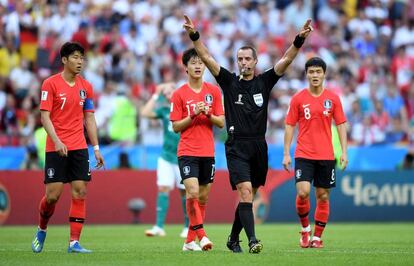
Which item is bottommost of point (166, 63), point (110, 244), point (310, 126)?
point (110, 244)

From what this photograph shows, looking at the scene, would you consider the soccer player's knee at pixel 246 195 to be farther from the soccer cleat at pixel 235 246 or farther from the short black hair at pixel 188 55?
the short black hair at pixel 188 55

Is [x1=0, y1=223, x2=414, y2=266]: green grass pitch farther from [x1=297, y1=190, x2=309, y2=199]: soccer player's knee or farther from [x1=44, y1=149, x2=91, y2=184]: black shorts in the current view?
[x1=44, y1=149, x2=91, y2=184]: black shorts

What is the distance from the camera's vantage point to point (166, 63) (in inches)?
1060

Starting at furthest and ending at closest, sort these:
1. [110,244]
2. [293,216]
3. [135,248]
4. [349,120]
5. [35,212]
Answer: [349,120], [293,216], [35,212], [110,244], [135,248]

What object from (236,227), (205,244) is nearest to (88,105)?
(205,244)

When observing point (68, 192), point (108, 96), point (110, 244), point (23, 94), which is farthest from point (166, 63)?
point (110, 244)

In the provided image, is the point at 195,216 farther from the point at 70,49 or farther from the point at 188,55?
the point at 70,49

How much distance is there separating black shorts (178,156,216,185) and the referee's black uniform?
2.39 feet

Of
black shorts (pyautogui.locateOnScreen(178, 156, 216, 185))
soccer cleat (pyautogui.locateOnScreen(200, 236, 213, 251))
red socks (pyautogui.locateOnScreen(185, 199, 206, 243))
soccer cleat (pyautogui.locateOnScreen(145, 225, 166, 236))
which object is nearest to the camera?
soccer cleat (pyautogui.locateOnScreen(200, 236, 213, 251))

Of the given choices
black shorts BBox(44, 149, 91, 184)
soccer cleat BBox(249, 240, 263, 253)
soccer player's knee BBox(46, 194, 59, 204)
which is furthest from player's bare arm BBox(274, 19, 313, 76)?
soccer player's knee BBox(46, 194, 59, 204)

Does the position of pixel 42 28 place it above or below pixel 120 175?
above

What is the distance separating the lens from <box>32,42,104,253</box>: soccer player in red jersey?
13148 millimetres

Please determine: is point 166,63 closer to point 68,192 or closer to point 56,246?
point 68,192

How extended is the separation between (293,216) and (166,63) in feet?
19.2
